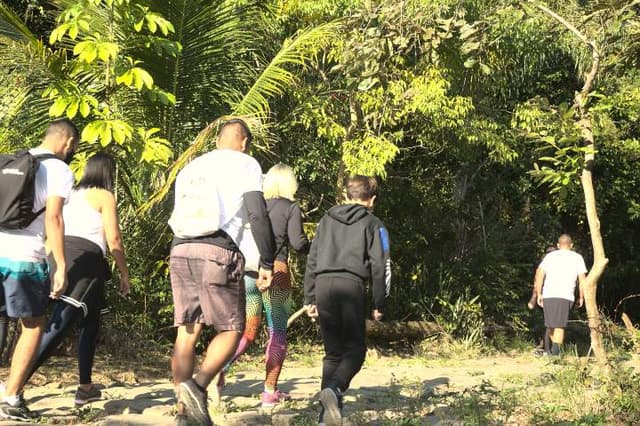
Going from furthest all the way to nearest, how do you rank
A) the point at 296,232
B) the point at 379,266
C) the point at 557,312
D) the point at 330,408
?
the point at 557,312, the point at 296,232, the point at 379,266, the point at 330,408

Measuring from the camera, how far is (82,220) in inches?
249

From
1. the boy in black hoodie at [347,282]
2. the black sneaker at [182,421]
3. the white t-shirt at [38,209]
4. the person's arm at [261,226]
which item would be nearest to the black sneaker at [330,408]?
the boy in black hoodie at [347,282]

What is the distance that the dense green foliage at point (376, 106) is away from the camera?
8250 millimetres

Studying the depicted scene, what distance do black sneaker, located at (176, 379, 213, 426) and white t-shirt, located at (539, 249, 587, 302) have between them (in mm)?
7757

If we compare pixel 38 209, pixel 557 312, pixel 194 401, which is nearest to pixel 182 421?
pixel 194 401

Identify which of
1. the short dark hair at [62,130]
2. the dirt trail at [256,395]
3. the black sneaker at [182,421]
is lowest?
the dirt trail at [256,395]

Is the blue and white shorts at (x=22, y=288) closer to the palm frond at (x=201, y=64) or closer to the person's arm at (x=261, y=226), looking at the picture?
the person's arm at (x=261, y=226)

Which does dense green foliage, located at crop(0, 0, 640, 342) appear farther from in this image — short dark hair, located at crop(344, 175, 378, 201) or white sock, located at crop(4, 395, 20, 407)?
white sock, located at crop(4, 395, 20, 407)

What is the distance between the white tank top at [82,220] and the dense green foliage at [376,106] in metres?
1.51

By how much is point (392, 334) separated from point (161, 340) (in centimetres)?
407

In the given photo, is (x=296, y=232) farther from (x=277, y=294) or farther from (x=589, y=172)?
(x=589, y=172)

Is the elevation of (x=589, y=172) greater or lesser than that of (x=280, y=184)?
greater

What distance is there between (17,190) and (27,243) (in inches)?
13.6

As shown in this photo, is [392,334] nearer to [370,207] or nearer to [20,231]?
[370,207]
